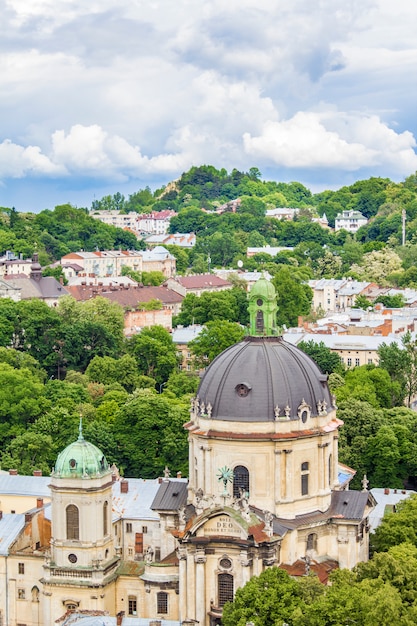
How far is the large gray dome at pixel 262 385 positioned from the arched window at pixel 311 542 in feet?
18.6

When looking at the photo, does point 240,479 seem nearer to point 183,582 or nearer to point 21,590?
point 183,582

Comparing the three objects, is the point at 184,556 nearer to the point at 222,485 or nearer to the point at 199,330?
the point at 222,485

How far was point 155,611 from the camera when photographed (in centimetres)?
6538

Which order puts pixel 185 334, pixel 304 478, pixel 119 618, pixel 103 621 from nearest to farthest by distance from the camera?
pixel 103 621 < pixel 119 618 < pixel 304 478 < pixel 185 334

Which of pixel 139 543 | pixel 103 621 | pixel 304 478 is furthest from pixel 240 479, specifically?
pixel 139 543

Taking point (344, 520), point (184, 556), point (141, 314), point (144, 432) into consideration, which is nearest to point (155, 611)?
point (184, 556)

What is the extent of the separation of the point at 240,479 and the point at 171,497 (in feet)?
16.1

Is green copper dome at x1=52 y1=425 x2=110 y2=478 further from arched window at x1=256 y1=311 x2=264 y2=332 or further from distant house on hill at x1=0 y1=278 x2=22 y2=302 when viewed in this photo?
distant house on hill at x1=0 y1=278 x2=22 y2=302

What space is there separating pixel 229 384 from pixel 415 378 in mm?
56845

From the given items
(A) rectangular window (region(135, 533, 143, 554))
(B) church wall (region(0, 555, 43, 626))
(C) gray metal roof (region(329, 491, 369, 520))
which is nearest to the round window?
(C) gray metal roof (region(329, 491, 369, 520))

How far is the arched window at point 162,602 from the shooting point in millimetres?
65250

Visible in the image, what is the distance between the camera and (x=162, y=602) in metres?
65.4

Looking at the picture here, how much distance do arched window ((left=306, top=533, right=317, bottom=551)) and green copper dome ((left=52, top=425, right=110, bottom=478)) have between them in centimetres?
1019

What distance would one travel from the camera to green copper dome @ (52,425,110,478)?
2589 inches
